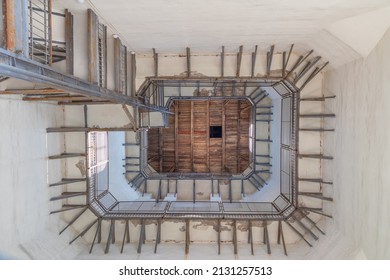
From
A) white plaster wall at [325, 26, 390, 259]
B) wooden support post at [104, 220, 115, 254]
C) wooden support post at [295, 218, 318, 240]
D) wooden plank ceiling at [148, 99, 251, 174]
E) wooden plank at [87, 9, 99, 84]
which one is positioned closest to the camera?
wooden plank at [87, 9, 99, 84]

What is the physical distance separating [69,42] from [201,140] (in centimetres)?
1215

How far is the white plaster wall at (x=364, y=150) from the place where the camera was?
5832 mm

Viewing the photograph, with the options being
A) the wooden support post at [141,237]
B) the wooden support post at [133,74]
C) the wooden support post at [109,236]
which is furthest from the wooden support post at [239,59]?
the wooden support post at [109,236]

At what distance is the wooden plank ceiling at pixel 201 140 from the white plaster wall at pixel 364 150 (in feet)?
26.0

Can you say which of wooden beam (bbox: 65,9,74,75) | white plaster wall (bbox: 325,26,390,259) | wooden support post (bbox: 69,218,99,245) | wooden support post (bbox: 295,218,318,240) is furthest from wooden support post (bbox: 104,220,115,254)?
white plaster wall (bbox: 325,26,390,259)

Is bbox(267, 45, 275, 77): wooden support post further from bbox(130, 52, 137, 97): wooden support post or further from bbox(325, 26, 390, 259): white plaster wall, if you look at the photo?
bbox(130, 52, 137, 97): wooden support post

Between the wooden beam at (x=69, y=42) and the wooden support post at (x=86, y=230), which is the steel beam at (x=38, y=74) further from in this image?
the wooden support post at (x=86, y=230)

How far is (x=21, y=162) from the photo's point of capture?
7375mm

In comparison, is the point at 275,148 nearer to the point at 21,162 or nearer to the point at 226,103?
the point at 226,103

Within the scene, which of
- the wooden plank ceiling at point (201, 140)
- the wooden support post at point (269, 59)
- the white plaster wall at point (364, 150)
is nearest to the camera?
the white plaster wall at point (364, 150)

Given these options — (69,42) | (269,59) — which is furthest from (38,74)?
(269,59)

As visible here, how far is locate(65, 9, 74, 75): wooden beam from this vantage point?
4.97 meters

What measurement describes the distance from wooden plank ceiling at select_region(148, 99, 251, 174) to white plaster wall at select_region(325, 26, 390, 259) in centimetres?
792
